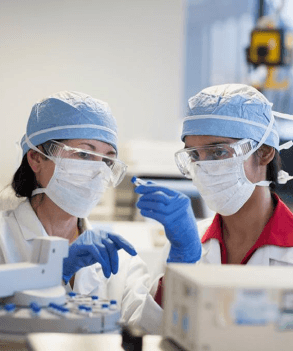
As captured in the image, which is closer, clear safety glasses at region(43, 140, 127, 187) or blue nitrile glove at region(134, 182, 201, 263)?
blue nitrile glove at region(134, 182, 201, 263)

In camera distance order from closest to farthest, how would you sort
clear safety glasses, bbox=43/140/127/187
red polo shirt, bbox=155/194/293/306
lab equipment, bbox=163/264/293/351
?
1. lab equipment, bbox=163/264/293/351
2. red polo shirt, bbox=155/194/293/306
3. clear safety glasses, bbox=43/140/127/187

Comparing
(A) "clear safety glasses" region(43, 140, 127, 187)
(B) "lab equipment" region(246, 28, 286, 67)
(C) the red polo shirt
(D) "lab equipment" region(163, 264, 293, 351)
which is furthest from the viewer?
(B) "lab equipment" region(246, 28, 286, 67)

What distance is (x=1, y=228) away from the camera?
6.12ft

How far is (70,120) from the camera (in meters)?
1.94

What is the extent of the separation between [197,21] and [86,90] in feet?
8.91

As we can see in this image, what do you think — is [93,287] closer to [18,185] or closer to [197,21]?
[18,185]

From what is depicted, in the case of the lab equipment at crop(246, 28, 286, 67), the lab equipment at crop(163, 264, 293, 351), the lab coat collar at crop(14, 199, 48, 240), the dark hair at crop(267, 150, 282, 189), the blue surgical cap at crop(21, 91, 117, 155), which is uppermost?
the lab equipment at crop(246, 28, 286, 67)

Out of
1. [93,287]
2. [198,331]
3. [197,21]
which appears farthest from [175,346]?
[197,21]

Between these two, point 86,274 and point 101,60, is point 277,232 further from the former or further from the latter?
point 101,60

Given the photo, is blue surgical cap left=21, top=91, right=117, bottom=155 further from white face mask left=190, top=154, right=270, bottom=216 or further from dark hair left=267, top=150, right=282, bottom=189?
dark hair left=267, top=150, right=282, bottom=189

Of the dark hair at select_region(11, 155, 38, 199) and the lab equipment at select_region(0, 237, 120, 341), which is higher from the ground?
the dark hair at select_region(11, 155, 38, 199)

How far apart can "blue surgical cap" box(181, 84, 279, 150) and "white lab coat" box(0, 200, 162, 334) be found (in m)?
0.51

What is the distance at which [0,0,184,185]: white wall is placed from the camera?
4.73 m

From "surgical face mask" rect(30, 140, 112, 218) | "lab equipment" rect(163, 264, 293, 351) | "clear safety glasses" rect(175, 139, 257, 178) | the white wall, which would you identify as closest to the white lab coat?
"surgical face mask" rect(30, 140, 112, 218)
